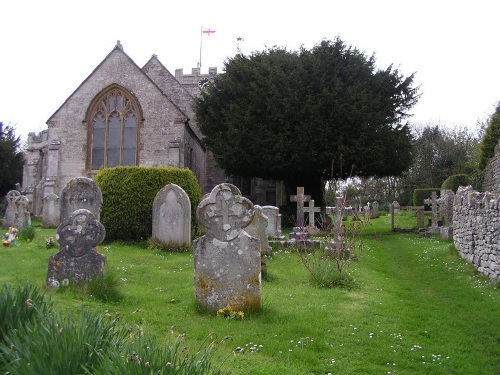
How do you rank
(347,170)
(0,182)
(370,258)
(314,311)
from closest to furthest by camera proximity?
(314,311), (370,258), (347,170), (0,182)

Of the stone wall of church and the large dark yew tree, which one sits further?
the stone wall of church

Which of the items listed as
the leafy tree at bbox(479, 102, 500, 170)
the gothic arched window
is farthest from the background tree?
the gothic arched window

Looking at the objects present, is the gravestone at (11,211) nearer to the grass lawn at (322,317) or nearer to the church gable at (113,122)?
the church gable at (113,122)

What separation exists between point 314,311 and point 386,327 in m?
1.06

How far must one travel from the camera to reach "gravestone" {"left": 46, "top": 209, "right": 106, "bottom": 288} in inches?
304

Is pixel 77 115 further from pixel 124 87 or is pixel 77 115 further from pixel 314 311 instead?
pixel 314 311

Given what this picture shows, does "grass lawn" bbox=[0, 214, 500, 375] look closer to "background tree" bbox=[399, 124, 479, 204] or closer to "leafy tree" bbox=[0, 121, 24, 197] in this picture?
"leafy tree" bbox=[0, 121, 24, 197]

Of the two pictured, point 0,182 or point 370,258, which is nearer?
point 370,258

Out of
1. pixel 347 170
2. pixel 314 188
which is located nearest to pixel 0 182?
pixel 314 188

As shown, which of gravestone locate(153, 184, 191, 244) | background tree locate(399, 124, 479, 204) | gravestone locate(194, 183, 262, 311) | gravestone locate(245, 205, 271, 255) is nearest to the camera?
gravestone locate(194, 183, 262, 311)

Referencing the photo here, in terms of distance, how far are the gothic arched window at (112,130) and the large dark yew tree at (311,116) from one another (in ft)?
13.4

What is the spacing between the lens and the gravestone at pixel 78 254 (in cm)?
771

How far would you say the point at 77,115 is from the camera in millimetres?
25703

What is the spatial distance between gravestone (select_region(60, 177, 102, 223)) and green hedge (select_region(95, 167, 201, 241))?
3.59 meters
